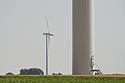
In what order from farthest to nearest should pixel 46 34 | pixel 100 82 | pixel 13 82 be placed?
pixel 46 34, pixel 100 82, pixel 13 82

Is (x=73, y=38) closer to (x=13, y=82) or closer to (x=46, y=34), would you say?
(x=46, y=34)

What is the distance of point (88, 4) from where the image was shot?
182 ft

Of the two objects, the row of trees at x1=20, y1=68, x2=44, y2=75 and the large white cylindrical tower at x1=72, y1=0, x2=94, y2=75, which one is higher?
the large white cylindrical tower at x1=72, y1=0, x2=94, y2=75

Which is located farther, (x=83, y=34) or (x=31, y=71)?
(x=31, y=71)

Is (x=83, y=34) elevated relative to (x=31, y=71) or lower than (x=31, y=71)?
elevated

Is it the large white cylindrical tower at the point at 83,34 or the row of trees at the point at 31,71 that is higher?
the large white cylindrical tower at the point at 83,34

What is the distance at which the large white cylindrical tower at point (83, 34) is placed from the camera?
181ft

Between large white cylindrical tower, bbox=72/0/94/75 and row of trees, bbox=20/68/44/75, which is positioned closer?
large white cylindrical tower, bbox=72/0/94/75

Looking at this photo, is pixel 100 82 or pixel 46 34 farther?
pixel 46 34

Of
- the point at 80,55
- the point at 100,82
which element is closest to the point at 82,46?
the point at 80,55

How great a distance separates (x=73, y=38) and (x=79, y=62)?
3050 millimetres

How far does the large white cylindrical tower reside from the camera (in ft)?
181

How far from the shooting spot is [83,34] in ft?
181

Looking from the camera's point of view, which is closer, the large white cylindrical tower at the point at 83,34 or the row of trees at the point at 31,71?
the large white cylindrical tower at the point at 83,34
